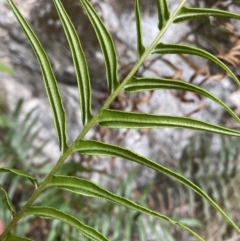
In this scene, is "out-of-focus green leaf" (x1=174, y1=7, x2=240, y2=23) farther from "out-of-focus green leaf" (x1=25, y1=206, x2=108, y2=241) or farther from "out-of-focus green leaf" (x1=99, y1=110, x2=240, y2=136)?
"out-of-focus green leaf" (x1=25, y1=206, x2=108, y2=241)

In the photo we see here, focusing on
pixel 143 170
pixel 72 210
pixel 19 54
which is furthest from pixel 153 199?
pixel 19 54

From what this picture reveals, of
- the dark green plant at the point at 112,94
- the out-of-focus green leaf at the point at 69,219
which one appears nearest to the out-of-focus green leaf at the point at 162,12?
the dark green plant at the point at 112,94

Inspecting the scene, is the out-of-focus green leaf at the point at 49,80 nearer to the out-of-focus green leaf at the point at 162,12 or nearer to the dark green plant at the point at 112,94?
the dark green plant at the point at 112,94

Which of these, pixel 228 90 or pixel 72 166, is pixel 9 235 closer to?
pixel 72 166

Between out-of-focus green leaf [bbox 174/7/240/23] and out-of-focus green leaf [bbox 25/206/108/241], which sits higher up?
out-of-focus green leaf [bbox 174/7/240/23]

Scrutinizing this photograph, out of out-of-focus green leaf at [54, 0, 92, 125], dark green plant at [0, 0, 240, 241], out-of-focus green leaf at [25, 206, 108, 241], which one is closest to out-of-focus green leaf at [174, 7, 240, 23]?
dark green plant at [0, 0, 240, 241]

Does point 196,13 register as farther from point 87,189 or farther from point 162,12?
point 87,189
